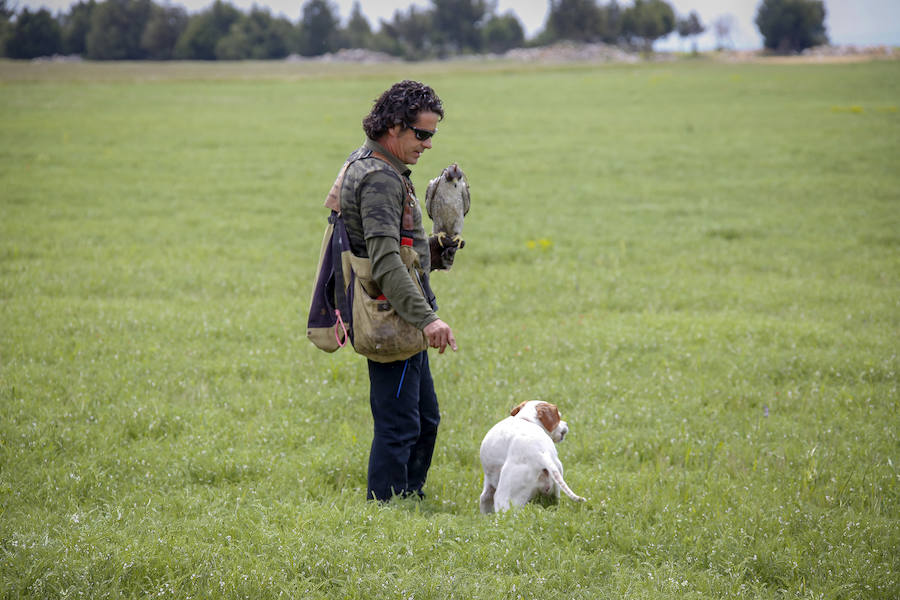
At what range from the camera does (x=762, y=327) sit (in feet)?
35.1

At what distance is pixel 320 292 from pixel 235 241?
11548mm

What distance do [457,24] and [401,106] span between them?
18402 cm

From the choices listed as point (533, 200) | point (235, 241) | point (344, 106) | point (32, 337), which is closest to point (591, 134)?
point (533, 200)

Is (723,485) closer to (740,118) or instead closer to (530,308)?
(530,308)

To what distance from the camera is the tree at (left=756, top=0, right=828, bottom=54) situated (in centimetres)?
14962

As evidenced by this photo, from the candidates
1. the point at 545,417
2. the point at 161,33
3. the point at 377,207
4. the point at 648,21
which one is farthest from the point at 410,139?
the point at 648,21

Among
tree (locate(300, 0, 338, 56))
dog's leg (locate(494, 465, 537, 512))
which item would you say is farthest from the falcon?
tree (locate(300, 0, 338, 56))

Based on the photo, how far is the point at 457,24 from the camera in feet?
580

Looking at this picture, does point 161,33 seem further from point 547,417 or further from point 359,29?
point 547,417

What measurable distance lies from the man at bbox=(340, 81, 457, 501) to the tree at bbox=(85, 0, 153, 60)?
11962 cm

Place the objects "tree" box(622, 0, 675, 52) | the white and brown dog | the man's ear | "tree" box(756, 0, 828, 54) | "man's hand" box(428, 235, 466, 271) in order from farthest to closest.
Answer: "tree" box(622, 0, 675, 52), "tree" box(756, 0, 828, 54), "man's hand" box(428, 235, 466, 271), the white and brown dog, the man's ear

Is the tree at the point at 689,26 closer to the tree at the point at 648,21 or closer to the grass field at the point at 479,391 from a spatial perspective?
the tree at the point at 648,21

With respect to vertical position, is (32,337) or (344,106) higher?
(344,106)

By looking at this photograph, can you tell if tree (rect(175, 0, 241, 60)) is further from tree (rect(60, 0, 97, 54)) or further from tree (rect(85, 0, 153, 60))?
tree (rect(60, 0, 97, 54))
